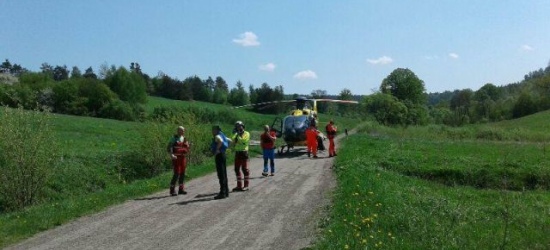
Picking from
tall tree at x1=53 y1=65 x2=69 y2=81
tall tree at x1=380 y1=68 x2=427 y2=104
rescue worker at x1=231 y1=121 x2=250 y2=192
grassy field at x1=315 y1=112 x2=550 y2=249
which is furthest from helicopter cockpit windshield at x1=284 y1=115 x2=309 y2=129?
tall tree at x1=53 y1=65 x2=69 y2=81

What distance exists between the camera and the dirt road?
8852 millimetres

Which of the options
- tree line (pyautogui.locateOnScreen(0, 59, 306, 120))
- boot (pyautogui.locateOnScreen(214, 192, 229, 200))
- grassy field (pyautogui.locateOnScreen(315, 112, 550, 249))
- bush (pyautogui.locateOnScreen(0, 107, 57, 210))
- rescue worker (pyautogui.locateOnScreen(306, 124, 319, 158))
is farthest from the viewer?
tree line (pyautogui.locateOnScreen(0, 59, 306, 120))

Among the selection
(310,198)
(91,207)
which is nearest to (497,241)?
(310,198)

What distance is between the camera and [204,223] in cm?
1031

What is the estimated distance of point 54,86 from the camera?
242 feet

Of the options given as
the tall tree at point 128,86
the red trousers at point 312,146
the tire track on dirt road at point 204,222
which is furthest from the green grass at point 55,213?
the tall tree at point 128,86

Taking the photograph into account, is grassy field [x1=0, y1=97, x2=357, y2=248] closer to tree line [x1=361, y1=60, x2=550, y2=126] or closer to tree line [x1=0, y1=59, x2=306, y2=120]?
tree line [x1=0, y1=59, x2=306, y2=120]

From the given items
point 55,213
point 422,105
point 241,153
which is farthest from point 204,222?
point 422,105

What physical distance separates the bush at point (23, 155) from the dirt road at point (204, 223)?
3812mm

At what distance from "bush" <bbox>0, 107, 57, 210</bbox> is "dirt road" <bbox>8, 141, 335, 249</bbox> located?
3.81 metres

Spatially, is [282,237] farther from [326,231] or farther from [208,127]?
[208,127]

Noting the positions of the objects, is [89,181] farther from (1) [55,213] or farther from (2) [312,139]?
(2) [312,139]

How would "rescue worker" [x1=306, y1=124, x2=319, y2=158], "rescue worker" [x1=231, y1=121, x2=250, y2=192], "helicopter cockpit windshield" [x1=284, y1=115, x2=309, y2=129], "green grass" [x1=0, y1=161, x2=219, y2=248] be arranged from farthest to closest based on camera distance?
"helicopter cockpit windshield" [x1=284, y1=115, x2=309, y2=129]
"rescue worker" [x1=306, y1=124, x2=319, y2=158]
"rescue worker" [x1=231, y1=121, x2=250, y2=192]
"green grass" [x1=0, y1=161, x2=219, y2=248]

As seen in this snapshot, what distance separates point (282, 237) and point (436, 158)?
1821 centimetres
